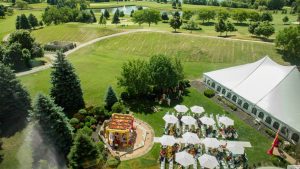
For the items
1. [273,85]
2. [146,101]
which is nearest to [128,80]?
[146,101]

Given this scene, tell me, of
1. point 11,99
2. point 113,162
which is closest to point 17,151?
point 11,99

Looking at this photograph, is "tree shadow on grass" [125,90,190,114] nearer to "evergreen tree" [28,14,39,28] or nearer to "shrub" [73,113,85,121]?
"shrub" [73,113,85,121]

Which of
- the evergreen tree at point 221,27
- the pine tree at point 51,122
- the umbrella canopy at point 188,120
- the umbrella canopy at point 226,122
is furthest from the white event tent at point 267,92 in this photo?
the evergreen tree at point 221,27

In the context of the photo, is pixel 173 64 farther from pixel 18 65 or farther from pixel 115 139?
pixel 18 65

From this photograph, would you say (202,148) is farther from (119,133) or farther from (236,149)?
(119,133)

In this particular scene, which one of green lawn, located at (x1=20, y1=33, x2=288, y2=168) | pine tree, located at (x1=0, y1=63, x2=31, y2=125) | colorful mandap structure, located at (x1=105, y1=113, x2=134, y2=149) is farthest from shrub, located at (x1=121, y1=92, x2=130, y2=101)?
pine tree, located at (x1=0, y1=63, x2=31, y2=125)
